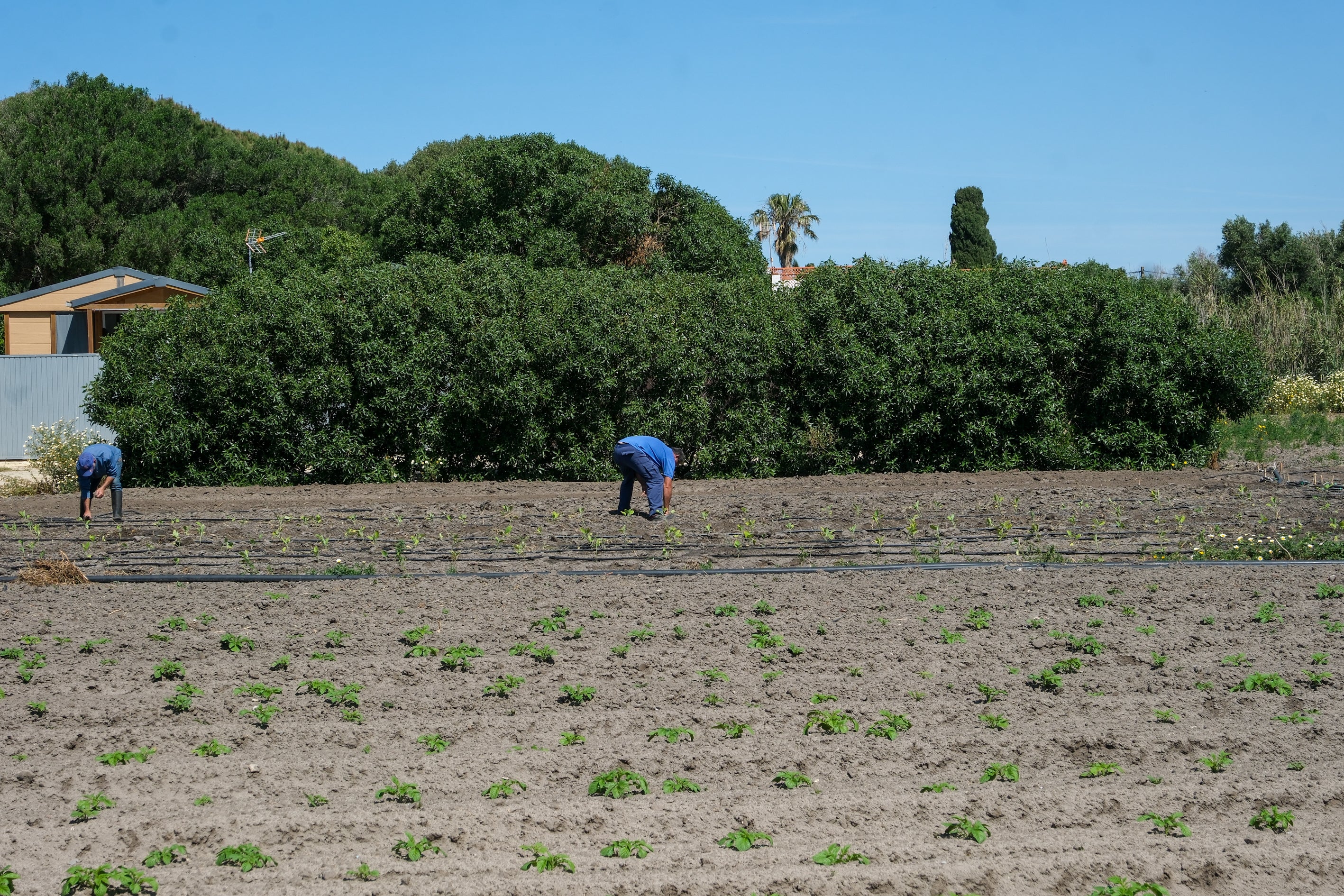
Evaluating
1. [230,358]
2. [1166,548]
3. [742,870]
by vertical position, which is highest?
[230,358]

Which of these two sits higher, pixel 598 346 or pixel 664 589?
pixel 598 346

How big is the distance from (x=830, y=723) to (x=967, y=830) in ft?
4.04

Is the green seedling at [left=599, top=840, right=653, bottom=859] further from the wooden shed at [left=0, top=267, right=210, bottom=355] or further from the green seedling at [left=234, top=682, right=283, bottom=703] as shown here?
the wooden shed at [left=0, top=267, right=210, bottom=355]

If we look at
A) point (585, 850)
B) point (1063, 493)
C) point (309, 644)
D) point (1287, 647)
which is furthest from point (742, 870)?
point (1063, 493)

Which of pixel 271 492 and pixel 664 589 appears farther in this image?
pixel 271 492

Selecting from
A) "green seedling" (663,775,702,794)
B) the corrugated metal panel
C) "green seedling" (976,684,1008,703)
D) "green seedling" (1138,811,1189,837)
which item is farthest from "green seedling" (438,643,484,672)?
the corrugated metal panel

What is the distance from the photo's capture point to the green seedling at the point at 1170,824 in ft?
14.7

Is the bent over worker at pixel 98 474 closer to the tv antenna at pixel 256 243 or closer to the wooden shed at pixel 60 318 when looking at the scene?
the tv antenna at pixel 256 243

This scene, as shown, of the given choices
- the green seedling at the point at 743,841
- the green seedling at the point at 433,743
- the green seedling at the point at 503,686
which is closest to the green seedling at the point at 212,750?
the green seedling at the point at 433,743

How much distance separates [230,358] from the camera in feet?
54.9

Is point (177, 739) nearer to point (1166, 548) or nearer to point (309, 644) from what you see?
point (309, 644)

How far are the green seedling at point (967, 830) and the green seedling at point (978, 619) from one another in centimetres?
315

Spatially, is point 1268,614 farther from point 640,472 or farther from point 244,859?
point 244,859

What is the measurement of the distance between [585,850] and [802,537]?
23.4ft
